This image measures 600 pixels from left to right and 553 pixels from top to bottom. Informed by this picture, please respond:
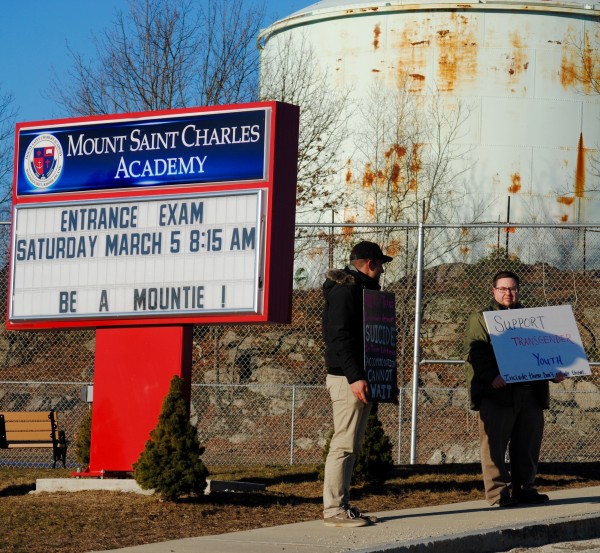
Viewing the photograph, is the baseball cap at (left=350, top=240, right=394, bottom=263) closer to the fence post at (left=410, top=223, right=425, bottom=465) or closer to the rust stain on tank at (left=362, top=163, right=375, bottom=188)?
the fence post at (left=410, top=223, right=425, bottom=465)

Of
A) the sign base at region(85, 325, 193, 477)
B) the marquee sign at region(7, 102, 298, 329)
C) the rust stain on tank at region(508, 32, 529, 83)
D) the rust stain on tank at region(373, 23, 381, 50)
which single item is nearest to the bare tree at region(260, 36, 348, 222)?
the rust stain on tank at region(373, 23, 381, 50)

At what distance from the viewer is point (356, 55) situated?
2455 cm

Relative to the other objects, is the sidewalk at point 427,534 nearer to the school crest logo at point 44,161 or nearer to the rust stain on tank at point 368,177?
the school crest logo at point 44,161

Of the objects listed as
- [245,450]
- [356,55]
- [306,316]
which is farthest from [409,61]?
[245,450]

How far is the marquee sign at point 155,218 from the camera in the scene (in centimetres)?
1071

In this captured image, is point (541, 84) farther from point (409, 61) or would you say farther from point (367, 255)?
point (367, 255)

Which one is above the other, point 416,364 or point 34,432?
point 416,364

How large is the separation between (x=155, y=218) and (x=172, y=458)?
2.29 meters

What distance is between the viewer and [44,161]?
11828 mm

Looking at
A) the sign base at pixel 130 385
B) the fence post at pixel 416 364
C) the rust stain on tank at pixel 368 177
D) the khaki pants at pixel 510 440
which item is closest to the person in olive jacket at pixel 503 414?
the khaki pants at pixel 510 440

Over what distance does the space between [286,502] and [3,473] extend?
3983 millimetres

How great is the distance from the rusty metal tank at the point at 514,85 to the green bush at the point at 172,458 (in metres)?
14.1

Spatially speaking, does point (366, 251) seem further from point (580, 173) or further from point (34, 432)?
point (580, 173)

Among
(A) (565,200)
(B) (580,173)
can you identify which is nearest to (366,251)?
(A) (565,200)
